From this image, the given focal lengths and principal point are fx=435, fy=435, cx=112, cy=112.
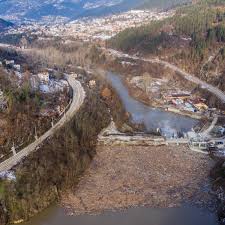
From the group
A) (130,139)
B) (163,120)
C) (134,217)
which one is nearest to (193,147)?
(130,139)

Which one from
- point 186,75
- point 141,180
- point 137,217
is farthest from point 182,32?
point 137,217

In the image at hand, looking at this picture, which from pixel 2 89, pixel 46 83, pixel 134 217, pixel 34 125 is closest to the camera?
pixel 134 217

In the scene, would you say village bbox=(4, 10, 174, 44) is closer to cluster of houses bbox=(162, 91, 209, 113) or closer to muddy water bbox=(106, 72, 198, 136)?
cluster of houses bbox=(162, 91, 209, 113)

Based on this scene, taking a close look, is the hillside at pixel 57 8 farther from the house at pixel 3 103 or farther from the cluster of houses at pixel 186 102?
the house at pixel 3 103

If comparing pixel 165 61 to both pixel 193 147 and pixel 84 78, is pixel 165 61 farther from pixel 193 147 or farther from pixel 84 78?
pixel 193 147

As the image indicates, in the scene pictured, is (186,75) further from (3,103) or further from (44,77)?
(3,103)

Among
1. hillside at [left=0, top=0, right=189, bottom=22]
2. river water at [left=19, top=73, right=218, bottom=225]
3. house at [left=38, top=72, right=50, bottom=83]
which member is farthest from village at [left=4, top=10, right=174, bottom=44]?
river water at [left=19, top=73, right=218, bottom=225]
